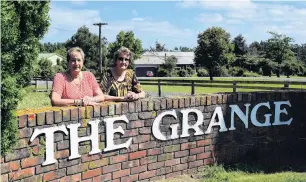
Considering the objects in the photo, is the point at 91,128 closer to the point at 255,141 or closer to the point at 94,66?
the point at 255,141

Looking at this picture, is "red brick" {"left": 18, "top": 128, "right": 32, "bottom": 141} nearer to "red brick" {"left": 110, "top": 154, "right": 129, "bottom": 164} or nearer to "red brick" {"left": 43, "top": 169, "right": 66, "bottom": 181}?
"red brick" {"left": 43, "top": 169, "right": 66, "bottom": 181}

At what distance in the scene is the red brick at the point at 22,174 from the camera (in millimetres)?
3720

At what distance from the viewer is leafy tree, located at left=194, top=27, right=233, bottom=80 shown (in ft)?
146

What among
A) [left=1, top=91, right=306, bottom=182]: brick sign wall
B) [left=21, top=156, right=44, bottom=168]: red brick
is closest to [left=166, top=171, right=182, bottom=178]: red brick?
[left=1, top=91, right=306, bottom=182]: brick sign wall

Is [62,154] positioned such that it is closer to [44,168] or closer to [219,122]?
[44,168]

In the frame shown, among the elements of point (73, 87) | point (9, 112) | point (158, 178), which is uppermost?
point (73, 87)

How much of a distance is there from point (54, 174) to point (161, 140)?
1.44 meters

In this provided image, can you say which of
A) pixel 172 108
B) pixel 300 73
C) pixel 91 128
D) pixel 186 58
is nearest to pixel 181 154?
pixel 172 108

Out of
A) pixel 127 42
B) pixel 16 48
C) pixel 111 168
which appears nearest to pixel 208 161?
pixel 111 168

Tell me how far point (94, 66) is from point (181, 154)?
40548 millimetres

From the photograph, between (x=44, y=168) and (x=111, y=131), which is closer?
(x=44, y=168)

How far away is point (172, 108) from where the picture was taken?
5.09m

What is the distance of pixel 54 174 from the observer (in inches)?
160

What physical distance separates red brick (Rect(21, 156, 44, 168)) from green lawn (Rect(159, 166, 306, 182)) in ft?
5.53
